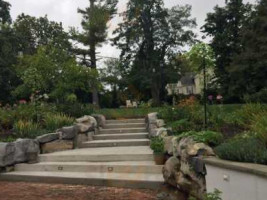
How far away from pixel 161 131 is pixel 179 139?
154cm

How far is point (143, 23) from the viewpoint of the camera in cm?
3544

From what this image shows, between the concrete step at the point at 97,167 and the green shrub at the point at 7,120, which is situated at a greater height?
the green shrub at the point at 7,120

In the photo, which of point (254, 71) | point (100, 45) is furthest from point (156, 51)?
point (254, 71)

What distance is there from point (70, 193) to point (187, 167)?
2035 mm

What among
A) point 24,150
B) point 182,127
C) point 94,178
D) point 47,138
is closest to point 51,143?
point 47,138

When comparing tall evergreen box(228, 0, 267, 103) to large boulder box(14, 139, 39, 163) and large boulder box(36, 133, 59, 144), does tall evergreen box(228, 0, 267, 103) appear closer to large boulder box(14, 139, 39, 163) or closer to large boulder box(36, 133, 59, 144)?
large boulder box(36, 133, 59, 144)

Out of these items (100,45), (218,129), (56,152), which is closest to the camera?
(218,129)

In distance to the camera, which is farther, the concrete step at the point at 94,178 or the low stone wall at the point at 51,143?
the low stone wall at the point at 51,143

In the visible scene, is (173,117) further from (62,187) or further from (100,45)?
(100,45)

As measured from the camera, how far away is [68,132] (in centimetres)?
938

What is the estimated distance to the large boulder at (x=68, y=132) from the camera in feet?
30.4

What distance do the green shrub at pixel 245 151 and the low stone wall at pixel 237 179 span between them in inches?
4.4

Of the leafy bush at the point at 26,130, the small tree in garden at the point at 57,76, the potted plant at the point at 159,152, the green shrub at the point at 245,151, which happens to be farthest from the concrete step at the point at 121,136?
the green shrub at the point at 245,151

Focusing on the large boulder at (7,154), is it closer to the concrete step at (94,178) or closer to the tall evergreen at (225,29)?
the concrete step at (94,178)
